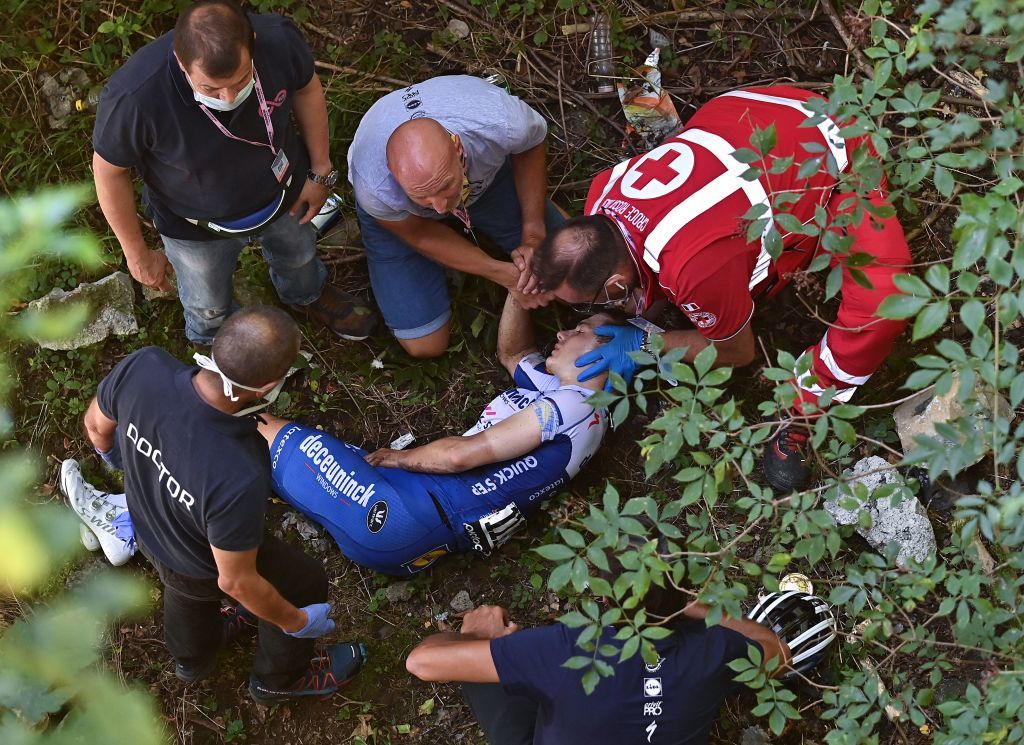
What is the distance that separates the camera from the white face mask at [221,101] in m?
2.97

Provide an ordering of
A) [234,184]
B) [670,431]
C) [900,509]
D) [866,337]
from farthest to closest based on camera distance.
→ [900,509], [866,337], [234,184], [670,431]

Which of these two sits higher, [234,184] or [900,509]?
[234,184]

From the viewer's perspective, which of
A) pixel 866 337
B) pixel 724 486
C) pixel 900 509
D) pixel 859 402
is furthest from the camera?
pixel 859 402

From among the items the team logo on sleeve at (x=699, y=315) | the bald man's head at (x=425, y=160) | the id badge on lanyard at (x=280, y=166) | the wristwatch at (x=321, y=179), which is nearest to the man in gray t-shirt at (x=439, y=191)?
the bald man's head at (x=425, y=160)

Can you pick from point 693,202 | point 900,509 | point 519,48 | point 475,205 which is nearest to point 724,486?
point 693,202

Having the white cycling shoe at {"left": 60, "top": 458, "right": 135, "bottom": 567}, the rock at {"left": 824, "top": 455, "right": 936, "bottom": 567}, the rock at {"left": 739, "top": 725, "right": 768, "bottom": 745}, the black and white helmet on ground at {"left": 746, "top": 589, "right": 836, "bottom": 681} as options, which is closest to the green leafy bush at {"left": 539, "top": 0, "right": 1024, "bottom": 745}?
the black and white helmet on ground at {"left": 746, "top": 589, "right": 836, "bottom": 681}

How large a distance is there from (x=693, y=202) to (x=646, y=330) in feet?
2.34

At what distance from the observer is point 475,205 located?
167 inches

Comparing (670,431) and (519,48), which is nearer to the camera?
(670,431)

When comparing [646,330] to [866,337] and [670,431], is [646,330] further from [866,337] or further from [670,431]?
[670,431]

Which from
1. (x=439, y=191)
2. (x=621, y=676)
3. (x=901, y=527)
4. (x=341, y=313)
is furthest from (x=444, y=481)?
(x=901, y=527)

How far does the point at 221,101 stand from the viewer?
299 centimetres

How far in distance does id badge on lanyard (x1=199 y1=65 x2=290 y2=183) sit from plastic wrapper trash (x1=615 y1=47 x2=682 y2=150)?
1785 millimetres

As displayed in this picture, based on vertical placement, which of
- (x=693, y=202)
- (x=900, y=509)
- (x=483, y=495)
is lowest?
(x=900, y=509)
